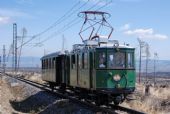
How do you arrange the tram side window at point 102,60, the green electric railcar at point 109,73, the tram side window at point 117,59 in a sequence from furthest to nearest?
the tram side window at point 117,59 → the tram side window at point 102,60 → the green electric railcar at point 109,73

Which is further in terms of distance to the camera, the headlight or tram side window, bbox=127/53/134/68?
tram side window, bbox=127/53/134/68

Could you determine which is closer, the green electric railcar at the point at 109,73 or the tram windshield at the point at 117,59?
the green electric railcar at the point at 109,73

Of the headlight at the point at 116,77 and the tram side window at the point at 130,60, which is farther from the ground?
the tram side window at the point at 130,60

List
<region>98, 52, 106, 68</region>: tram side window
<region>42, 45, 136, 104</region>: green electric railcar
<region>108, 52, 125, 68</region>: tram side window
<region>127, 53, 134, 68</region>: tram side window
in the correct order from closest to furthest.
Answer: <region>42, 45, 136, 104</region>: green electric railcar, <region>98, 52, 106, 68</region>: tram side window, <region>108, 52, 125, 68</region>: tram side window, <region>127, 53, 134, 68</region>: tram side window

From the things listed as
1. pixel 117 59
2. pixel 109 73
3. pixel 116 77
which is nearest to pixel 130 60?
pixel 117 59

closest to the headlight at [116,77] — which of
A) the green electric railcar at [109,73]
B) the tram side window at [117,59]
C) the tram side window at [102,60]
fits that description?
the green electric railcar at [109,73]

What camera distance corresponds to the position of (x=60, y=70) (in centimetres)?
3359

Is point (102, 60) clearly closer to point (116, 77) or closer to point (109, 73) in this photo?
point (109, 73)

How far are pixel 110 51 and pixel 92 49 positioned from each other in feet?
2.99

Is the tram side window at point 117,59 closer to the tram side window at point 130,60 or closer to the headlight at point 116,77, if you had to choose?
the tram side window at point 130,60

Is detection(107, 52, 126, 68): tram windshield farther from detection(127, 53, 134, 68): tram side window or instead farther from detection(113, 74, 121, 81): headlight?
detection(113, 74, 121, 81): headlight

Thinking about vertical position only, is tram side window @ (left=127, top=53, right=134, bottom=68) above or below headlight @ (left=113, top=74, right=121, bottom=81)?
above

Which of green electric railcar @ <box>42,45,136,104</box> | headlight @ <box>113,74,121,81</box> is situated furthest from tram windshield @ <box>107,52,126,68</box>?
headlight @ <box>113,74,121,81</box>

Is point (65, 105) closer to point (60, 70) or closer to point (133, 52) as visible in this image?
point (133, 52)
